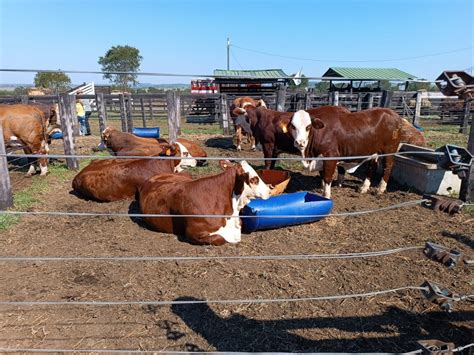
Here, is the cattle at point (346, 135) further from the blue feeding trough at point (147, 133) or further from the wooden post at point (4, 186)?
the blue feeding trough at point (147, 133)

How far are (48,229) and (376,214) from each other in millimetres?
4916

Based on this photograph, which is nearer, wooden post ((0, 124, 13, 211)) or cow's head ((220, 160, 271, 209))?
cow's head ((220, 160, 271, 209))

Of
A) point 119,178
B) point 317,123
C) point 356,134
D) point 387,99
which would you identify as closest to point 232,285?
point 119,178

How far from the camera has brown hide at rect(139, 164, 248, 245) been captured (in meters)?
4.68

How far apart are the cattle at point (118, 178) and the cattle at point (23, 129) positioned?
8.17 feet

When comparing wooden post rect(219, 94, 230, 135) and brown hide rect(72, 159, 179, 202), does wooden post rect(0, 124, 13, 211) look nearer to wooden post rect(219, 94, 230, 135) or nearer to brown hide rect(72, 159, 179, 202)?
brown hide rect(72, 159, 179, 202)

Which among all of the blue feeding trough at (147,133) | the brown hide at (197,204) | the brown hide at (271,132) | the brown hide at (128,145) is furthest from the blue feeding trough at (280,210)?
the blue feeding trough at (147,133)

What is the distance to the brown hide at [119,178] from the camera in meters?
6.42

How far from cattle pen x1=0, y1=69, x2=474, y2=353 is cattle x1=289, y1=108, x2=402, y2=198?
98cm

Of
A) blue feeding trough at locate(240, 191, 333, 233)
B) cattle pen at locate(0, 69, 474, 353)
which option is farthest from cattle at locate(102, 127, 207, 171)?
blue feeding trough at locate(240, 191, 333, 233)

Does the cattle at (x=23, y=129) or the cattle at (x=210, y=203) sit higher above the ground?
the cattle at (x=23, y=129)

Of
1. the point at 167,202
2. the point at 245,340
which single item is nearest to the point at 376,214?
the point at 167,202

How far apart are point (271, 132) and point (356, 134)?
6.87 ft

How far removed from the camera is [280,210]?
5.11 m
